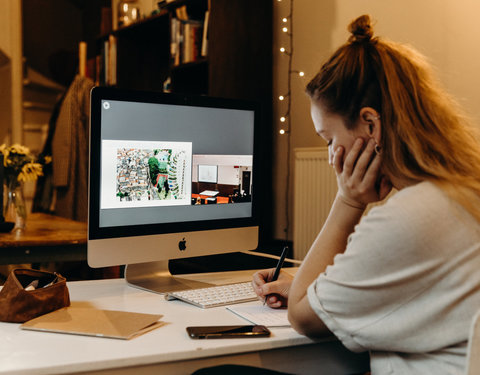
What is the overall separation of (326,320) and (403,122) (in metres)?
0.38

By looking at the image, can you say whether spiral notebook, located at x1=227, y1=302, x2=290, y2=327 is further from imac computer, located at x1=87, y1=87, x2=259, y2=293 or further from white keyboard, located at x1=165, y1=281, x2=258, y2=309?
imac computer, located at x1=87, y1=87, x2=259, y2=293

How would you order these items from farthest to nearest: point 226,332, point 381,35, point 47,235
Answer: point 381,35, point 47,235, point 226,332

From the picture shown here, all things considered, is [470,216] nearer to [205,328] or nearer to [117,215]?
[205,328]

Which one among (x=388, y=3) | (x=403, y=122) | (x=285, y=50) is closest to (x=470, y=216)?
(x=403, y=122)

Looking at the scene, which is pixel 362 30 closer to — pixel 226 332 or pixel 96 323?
pixel 226 332

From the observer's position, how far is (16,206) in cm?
251

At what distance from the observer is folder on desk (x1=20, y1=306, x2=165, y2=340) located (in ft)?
3.35

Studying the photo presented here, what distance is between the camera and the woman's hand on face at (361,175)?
1.08 m

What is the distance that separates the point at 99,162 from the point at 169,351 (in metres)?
0.58

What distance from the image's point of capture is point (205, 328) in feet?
3.44

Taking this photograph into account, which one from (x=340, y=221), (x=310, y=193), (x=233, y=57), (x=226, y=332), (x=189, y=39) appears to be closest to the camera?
(x=226, y=332)

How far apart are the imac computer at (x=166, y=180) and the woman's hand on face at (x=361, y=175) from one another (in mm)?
484

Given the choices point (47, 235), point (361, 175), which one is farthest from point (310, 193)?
point (361, 175)

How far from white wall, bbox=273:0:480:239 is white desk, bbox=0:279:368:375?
1670 millimetres
